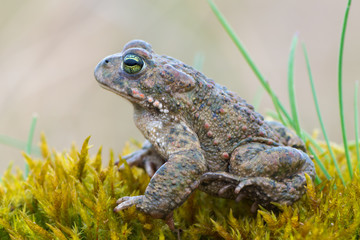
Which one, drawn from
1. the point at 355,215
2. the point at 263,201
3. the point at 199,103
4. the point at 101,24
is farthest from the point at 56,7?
the point at 355,215

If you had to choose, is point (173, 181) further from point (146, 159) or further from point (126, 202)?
point (146, 159)

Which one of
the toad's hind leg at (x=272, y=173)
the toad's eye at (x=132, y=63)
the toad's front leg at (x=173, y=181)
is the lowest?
the toad's hind leg at (x=272, y=173)

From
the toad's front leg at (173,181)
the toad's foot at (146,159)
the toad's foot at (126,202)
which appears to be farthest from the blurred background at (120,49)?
the toad's foot at (126,202)

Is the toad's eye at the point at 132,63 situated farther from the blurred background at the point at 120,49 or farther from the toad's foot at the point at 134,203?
the blurred background at the point at 120,49

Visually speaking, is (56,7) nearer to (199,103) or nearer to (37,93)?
(37,93)

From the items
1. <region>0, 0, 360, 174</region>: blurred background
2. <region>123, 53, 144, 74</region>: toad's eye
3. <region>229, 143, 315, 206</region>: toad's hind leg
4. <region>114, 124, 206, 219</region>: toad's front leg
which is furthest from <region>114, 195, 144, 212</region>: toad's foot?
<region>0, 0, 360, 174</region>: blurred background

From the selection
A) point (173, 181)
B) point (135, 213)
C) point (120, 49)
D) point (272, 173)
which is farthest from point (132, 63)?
point (120, 49)

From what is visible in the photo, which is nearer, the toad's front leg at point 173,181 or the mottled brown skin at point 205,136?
the toad's front leg at point 173,181

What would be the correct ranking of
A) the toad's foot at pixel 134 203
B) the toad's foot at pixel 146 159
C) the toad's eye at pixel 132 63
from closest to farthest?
1. the toad's foot at pixel 134 203
2. the toad's eye at pixel 132 63
3. the toad's foot at pixel 146 159
